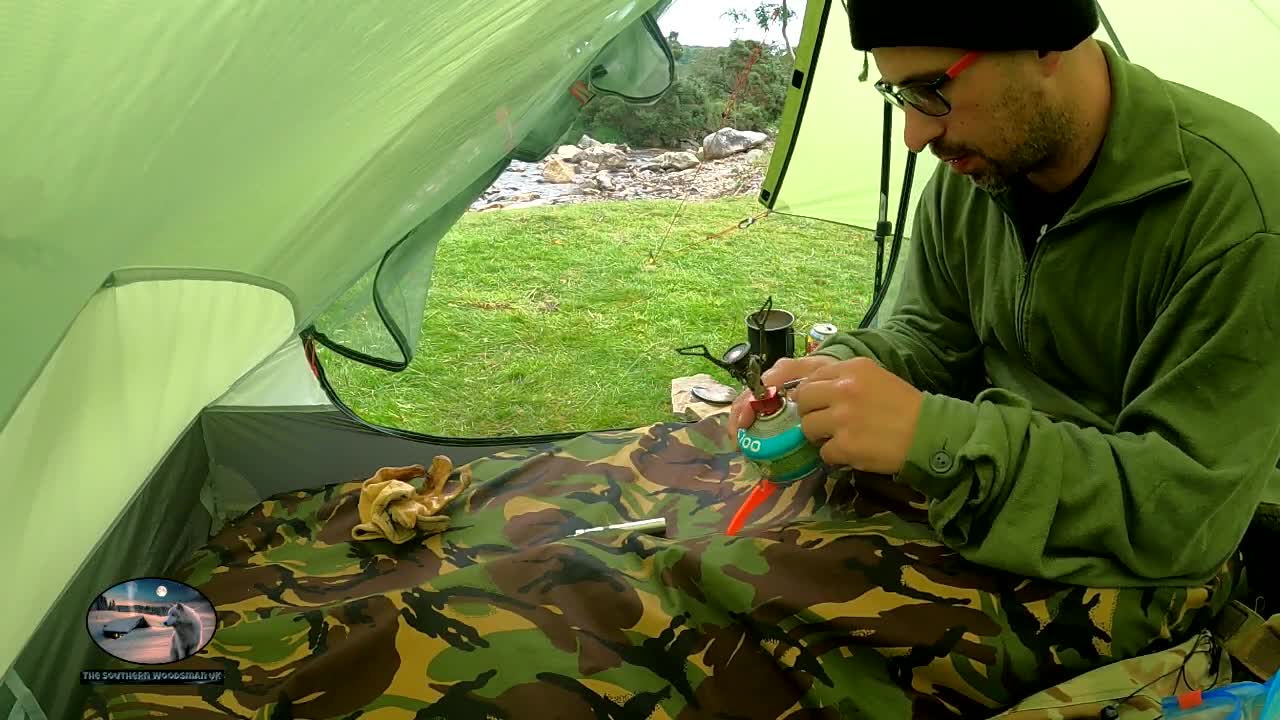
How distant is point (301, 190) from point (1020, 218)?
32.4 inches

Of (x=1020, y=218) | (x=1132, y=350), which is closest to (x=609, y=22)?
(x=1020, y=218)

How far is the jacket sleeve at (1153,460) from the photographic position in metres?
0.90

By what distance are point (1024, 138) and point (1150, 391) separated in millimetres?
293

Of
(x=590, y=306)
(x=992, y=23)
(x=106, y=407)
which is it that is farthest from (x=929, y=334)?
(x=590, y=306)

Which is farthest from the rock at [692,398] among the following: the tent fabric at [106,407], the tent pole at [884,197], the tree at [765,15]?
the tent fabric at [106,407]

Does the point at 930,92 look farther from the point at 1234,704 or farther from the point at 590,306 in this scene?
the point at 590,306

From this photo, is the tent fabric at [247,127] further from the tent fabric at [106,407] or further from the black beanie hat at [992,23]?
the black beanie hat at [992,23]

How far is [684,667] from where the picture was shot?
101 centimetres

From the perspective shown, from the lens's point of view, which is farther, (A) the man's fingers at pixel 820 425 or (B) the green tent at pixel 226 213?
(A) the man's fingers at pixel 820 425

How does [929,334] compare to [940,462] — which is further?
[929,334]

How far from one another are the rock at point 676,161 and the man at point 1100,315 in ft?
8.95

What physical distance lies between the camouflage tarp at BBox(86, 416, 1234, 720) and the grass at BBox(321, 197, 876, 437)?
4.14ft

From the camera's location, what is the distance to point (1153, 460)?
0.92 meters

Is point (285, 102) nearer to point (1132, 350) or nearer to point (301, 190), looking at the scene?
point (301, 190)
